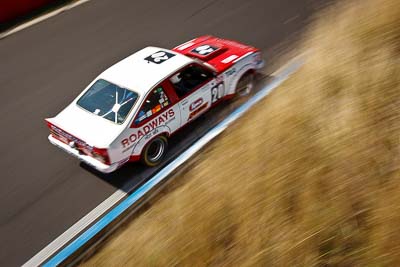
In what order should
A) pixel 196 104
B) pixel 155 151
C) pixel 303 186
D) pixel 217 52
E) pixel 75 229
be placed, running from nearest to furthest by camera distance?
pixel 303 186 < pixel 75 229 < pixel 155 151 < pixel 196 104 < pixel 217 52

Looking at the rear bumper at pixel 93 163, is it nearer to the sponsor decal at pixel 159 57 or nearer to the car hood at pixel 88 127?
the car hood at pixel 88 127

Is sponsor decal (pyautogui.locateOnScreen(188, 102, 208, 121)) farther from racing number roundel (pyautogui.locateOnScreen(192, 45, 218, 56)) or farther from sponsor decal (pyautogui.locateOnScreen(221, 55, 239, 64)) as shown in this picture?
racing number roundel (pyautogui.locateOnScreen(192, 45, 218, 56))

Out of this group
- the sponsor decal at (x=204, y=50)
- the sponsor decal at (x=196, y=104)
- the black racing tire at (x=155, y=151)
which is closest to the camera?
the black racing tire at (x=155, y=151)

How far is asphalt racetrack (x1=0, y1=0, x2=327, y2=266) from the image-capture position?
25.9ft

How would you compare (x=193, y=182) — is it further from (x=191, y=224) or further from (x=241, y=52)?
(x=241, y=52)

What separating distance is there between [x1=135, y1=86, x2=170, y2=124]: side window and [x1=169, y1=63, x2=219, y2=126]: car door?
12.3 inches

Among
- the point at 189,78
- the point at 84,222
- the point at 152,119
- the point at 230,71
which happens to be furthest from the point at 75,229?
the point at 230,71

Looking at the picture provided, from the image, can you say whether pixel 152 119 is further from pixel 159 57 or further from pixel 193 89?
pixel 159 57

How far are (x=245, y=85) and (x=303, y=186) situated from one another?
5060 millimetres

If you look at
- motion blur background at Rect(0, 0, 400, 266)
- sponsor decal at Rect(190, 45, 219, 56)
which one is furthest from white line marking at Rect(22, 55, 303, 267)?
sponsor decal at Rect(190, 45, 219, 56)

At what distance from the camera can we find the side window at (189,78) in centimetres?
861

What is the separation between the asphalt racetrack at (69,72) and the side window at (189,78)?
0.84m

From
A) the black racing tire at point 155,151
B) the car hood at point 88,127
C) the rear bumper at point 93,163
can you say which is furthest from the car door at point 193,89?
the rear bumper at point 93,163

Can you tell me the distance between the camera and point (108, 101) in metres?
8.23
